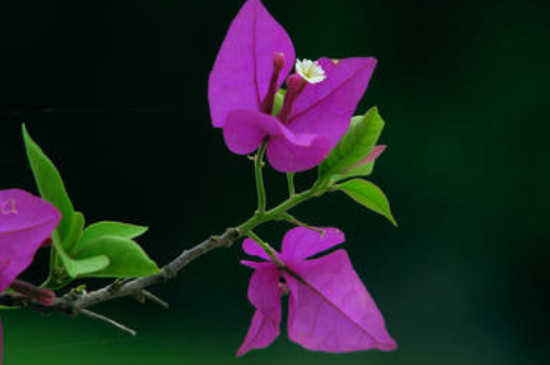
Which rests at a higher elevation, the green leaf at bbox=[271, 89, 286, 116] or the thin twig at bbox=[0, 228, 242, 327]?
the green leaf at bbox=[271, 89, 286, 116]

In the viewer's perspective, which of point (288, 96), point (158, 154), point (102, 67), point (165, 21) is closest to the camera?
point (288, 96)

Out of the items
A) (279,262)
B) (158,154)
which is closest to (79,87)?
(158,154)

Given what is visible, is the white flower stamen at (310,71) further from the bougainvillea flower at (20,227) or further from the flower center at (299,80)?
the bougainvillea flower at (20,227)

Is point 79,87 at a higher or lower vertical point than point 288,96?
lower

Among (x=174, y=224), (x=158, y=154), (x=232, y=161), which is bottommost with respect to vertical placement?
(x=174, y=224)

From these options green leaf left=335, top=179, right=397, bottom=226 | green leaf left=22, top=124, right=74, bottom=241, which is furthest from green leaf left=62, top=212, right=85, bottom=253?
green leaf left=335, top=179, right=397, bottom=226

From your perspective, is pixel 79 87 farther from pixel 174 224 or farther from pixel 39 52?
pixel 174 224

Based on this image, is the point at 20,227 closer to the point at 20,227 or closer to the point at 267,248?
the point at 20,227

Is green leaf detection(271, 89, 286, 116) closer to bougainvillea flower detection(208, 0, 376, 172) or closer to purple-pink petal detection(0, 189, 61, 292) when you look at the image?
bougainvillea flower detection(208, 0, 376, 172)
